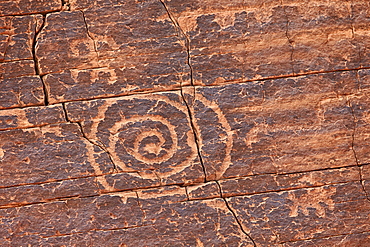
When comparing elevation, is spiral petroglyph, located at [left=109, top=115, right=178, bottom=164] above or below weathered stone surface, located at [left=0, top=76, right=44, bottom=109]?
below

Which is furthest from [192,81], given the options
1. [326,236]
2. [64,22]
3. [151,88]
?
[326,236]

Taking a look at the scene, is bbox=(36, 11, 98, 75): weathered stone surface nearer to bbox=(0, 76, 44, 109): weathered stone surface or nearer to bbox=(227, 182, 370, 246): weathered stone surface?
bbox=(0, 76, 44, 109): weathered stone surface

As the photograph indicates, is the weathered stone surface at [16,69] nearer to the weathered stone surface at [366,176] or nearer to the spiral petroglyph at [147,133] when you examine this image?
A: the spiral petroglyph at [147,133]

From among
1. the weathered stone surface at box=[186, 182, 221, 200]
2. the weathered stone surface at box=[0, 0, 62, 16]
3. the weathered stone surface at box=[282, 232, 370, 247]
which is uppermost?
the weathered stone surface at box=[0, 0, 62, 16]

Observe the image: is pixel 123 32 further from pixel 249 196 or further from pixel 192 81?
pixel 249 196

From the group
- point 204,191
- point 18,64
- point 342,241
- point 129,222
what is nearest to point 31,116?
point 18,64

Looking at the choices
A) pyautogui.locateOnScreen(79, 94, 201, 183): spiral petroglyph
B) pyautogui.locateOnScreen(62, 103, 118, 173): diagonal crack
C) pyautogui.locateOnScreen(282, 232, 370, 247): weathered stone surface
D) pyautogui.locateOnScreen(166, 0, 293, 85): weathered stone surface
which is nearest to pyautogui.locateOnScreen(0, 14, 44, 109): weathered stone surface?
pyautogui.locateOnScreen(62, 103, 118, 173): diagonal crack

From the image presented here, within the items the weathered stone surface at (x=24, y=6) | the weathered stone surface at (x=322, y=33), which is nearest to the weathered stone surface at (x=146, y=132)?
the weathered stone surface at (x=24, y=6)
